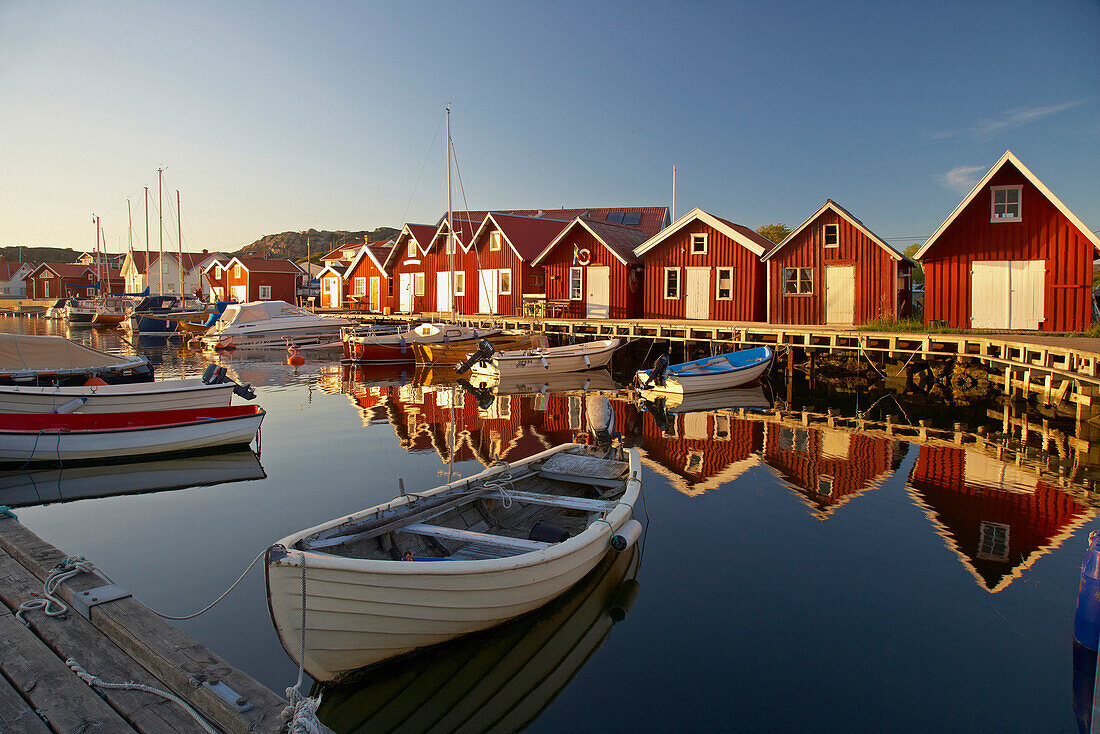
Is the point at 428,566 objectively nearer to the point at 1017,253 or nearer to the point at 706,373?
the point at 706,373

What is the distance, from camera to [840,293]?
92.2 feet

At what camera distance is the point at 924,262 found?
994 inches

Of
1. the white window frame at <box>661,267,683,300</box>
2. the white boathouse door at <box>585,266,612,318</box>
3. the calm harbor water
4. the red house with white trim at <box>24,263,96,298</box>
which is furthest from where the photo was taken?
the red house with white trim at <box>24,263,96,298</box>

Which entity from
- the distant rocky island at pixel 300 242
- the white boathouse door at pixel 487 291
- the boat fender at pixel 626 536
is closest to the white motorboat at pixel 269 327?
the white boathouse door at pixel 487 291

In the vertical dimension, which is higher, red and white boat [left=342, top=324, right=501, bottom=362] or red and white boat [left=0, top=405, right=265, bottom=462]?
red and white boat [left=342, top=324, right=501, bottom=362]

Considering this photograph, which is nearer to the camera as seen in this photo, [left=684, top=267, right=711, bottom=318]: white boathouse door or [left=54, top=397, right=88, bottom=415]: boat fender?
[left=54, top=397, right=88, bottom=415]: boat fender

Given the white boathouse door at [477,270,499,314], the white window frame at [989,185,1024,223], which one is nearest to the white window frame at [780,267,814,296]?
the white window frame at [989,185,1024,223]

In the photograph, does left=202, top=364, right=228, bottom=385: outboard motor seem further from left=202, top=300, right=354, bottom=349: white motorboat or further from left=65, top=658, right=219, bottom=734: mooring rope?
left=202, top=300, right=354, bottom=349: white motorboat

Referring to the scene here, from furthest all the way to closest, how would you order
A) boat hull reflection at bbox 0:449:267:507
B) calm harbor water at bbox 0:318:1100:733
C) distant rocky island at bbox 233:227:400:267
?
distant rocky island at bbox 233:227:400:267, boat hull reflection at bbox 0:449:267:507, calm harbor water at bbox 0:318:1100:733

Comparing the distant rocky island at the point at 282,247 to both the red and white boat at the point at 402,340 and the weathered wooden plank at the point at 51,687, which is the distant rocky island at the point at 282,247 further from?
the weathered wooden plank at the point at 51,687

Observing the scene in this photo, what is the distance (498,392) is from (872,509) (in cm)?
1455

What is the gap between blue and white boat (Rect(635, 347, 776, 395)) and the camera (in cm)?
2139

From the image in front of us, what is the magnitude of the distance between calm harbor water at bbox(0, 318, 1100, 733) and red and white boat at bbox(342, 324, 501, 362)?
1313cm

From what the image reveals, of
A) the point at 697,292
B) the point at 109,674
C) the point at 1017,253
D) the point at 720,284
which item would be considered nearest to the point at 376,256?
the point at 697,292
